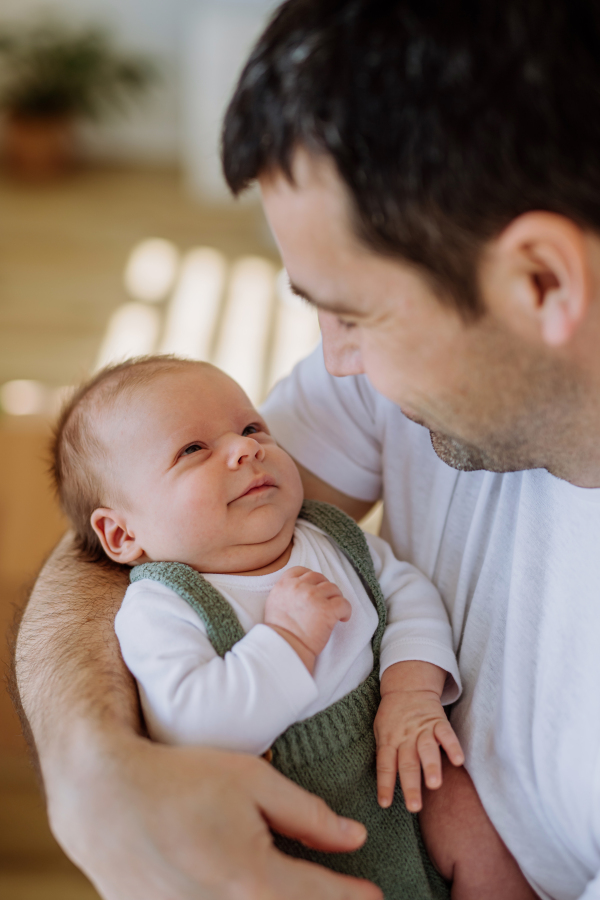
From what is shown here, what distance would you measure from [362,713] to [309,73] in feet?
2.25

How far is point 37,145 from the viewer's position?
498cm

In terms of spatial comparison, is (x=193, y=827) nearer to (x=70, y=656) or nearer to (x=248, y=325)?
(x=70, y=656)

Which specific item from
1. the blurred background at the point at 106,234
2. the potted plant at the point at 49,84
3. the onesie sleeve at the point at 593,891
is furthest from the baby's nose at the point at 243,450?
the potted plant at the point at 49,84

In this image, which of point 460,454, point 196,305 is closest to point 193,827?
point 460,454

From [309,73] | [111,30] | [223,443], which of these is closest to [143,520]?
[223,443]

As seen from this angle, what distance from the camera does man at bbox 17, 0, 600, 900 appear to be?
0.70m

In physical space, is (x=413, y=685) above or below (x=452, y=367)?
below

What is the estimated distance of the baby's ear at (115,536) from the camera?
3.56 feet

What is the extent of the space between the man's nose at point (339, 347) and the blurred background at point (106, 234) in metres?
1.26

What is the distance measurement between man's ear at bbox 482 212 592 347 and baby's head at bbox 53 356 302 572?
1.32ft

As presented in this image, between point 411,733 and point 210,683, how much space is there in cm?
25

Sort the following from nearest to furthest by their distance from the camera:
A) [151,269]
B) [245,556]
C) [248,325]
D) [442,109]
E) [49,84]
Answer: [442,109] → [245,556] → [248,325] → [151,269] → [49,84]

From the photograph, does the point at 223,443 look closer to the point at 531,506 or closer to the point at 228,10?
the point at 531,506

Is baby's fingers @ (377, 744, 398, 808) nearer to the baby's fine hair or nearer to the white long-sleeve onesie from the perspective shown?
the white long-sleeve onesie
